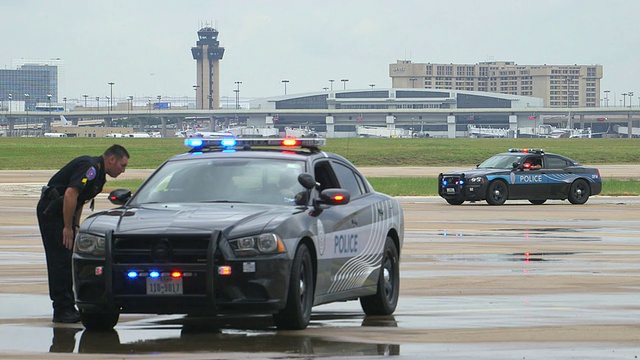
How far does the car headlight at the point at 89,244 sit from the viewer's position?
32.9 ft

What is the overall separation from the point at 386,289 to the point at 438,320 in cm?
113

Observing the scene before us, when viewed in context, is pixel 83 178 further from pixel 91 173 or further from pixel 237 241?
pixel 237 241

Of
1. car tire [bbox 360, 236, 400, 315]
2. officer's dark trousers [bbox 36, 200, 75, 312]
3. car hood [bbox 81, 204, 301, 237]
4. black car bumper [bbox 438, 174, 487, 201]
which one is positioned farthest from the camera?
black car bumper [bbox 438, 174, 487, 201]

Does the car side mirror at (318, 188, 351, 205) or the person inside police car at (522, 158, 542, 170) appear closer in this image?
the car side mirror at (318, 188, 351, 205)

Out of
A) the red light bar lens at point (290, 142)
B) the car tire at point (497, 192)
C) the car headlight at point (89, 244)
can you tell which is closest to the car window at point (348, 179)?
the red light bar lens at point (290, 142)

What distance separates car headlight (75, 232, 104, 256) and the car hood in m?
0.05

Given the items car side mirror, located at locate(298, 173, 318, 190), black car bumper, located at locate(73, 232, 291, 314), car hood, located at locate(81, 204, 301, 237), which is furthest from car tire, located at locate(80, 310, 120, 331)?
car side mirror, located at locate(298, 173, 318, 190)

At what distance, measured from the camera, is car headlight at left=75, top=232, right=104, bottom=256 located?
10039 millimetres

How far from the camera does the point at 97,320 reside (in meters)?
10.4

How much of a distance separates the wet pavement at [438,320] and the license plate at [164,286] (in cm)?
40

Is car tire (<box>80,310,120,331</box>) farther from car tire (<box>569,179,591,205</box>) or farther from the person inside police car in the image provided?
car tire (<box>569,179,591,205</box>)

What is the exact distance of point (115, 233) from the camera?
9969 mm

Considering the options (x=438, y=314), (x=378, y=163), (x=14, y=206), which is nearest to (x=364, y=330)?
(x=438, y=314)

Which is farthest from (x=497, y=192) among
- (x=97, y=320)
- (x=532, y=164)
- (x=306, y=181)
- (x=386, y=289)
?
(x=97, y=320)
